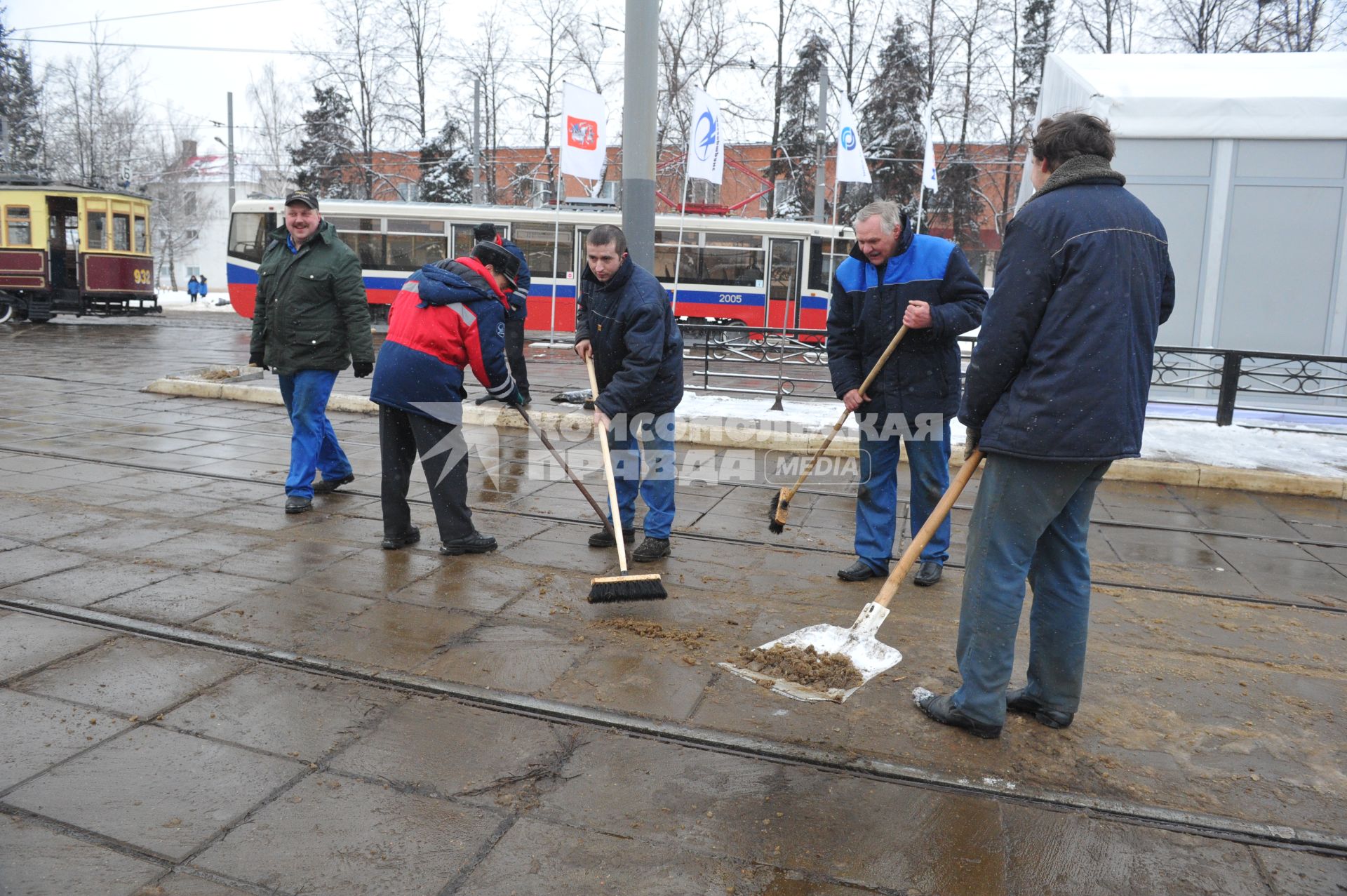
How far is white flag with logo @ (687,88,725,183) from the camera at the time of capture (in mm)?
14305

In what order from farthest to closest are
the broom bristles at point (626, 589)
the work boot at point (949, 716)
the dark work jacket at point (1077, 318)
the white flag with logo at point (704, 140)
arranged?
1. the white flag with logo at point (704, 140)
2. the broom bristles at point (626, 589)
3. the work boot at point (949, 716)
4. the dark work jacket at point (1077, 318)

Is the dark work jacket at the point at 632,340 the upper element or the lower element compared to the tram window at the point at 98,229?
lower

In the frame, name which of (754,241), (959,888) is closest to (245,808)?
(959,888)

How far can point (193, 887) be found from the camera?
7.66 ft

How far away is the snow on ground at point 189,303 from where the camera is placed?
3444 centimetres

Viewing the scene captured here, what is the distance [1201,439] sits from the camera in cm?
884

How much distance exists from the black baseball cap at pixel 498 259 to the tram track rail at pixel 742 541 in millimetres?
1640

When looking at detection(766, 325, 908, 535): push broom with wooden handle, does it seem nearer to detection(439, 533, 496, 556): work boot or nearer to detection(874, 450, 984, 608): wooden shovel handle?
detection(874, 450, 984, 608): wooden shovel handle

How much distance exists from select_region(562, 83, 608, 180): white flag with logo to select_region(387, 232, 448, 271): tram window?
7575mm

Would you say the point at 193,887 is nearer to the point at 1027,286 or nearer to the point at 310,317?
the point at 1027,286

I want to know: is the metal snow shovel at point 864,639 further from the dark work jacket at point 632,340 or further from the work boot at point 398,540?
the work boot at point 398,540

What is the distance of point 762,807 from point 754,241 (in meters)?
18.7

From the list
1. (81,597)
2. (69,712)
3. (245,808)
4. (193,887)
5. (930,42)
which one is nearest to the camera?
(193,887)

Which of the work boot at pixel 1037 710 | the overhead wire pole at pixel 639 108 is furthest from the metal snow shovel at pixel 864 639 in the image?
the overhead wire pole at pixel 639 108
